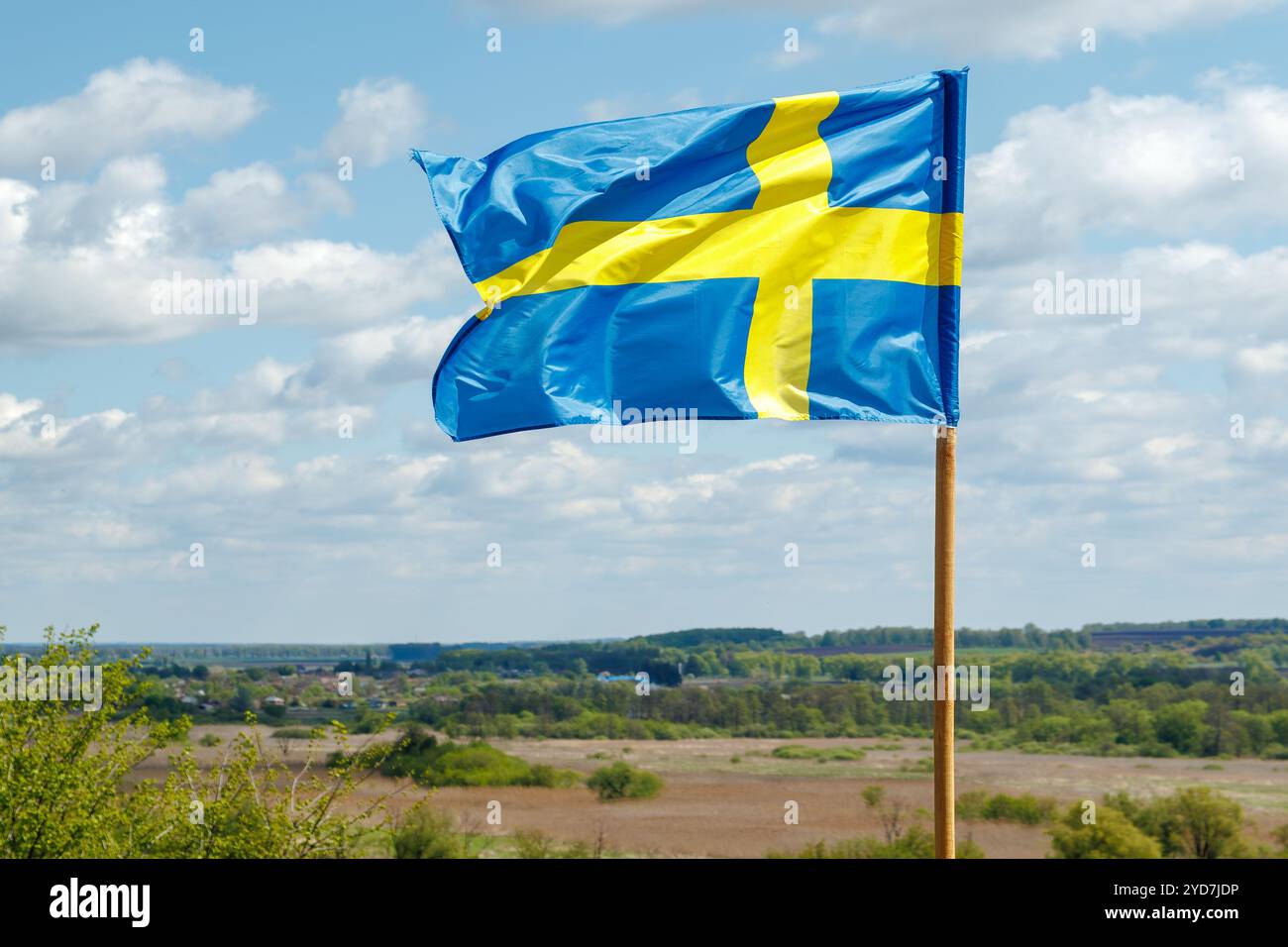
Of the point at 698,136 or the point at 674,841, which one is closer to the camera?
the point at 698,136

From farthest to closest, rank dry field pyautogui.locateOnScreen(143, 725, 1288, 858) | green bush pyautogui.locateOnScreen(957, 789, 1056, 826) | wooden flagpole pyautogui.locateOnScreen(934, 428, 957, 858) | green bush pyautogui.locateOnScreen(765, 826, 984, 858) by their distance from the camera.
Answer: green bush pyautogui.locateOnScreen(957, 789, 1056, 826) < dry field pyautogui.locateOnScreen(143, 725, 1288, 858) < green bush pyautogui.locateOnScreen(765, 826, 984, 858) < wooden flagpole pyautogui.locateOnScreen(934, 428, 957, 858)

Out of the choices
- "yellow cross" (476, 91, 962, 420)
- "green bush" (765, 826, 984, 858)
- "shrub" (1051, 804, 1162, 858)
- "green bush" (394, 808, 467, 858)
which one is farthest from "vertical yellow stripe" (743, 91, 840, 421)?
"green bush" (765, 826, 984, 858)

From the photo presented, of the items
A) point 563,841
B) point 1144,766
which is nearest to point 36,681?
point 563,841

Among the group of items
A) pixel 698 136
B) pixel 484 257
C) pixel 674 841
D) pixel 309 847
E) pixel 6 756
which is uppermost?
pixel 698 136

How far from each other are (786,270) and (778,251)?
21 centimetres

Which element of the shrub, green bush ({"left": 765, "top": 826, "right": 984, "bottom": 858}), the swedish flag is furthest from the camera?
green bush ({"left": 765, "top": 826, "right": 984, "bottom": 858})

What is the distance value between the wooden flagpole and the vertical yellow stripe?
1496 mm

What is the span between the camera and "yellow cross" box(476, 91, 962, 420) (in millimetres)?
12703

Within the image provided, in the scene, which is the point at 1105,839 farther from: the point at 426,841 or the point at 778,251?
the point at 778,251

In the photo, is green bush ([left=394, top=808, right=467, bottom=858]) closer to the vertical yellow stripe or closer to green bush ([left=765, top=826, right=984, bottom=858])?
green bush ([left=765, top=826, right=984, bottom=858])
